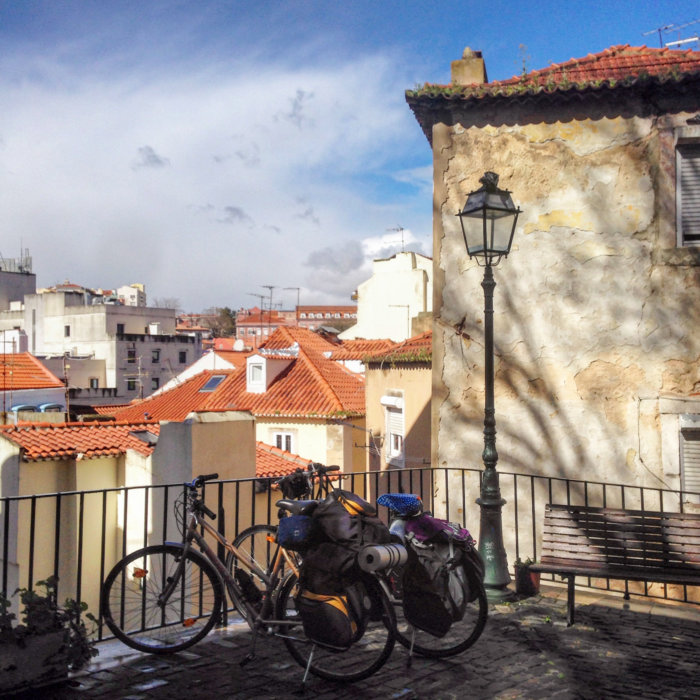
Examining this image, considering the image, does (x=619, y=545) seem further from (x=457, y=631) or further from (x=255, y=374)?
(x=255, y=374)

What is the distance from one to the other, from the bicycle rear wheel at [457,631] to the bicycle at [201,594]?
8.5 inches

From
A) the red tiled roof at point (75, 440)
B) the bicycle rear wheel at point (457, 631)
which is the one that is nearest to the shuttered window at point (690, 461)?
the bicycle rear wheel at point (457, 631)

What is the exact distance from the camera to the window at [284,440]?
26125 mm

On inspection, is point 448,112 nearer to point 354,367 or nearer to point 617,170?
→ point 617,170

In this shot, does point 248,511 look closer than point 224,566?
No

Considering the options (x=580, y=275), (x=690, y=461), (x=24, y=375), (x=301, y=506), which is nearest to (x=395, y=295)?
(x=24, y=375)

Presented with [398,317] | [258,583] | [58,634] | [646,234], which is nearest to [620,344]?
[646,234]

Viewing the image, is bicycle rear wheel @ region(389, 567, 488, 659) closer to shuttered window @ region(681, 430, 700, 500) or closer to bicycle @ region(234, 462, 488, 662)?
bicycle @ region(234, 462, 488, 662)

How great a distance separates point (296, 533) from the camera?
4180 millimetres

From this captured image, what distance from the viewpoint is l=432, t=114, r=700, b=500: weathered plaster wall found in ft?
27.3

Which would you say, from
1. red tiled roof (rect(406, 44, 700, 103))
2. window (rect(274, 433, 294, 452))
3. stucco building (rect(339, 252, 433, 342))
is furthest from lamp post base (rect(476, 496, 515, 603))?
stucco building (rect(339, 252, 433, 342))

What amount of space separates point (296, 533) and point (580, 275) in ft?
18.5

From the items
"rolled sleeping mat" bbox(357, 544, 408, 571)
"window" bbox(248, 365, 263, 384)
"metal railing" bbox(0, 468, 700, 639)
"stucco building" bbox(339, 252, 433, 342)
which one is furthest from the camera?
"stucco building" bbox(339, 252, 433, 342)

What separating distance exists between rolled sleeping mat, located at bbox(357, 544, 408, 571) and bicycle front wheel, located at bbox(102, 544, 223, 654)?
47.5 inches
